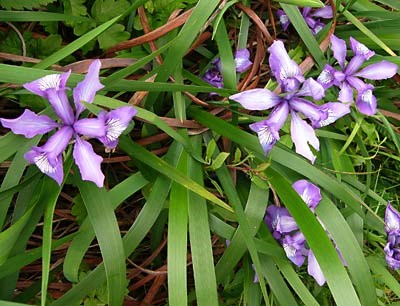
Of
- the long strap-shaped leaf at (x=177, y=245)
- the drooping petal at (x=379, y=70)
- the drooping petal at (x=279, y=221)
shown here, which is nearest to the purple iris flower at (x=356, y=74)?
the drooping petal at (x=379, y=70)

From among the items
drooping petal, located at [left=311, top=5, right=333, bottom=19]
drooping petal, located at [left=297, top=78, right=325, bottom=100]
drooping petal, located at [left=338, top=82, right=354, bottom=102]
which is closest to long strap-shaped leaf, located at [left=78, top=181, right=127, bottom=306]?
drooping petal, located at [left=297, top=78, right=325, bottom=100]

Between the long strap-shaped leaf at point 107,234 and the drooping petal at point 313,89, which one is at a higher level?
the drooping petal at point 313,89

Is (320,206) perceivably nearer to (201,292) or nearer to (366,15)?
(201,292)

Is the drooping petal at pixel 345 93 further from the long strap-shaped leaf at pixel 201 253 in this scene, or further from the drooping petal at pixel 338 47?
the long strap-shaped leaf at pixel 201 253

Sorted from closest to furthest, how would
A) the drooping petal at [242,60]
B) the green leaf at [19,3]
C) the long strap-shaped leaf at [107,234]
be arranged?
the long strap-shaped leaf at [107,234], the green leaf at [19,3], the drooping petal at [242,60]

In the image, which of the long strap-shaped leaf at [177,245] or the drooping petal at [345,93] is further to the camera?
the drooping petal at [345,93]

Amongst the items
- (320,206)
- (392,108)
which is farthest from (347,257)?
(392,108)
